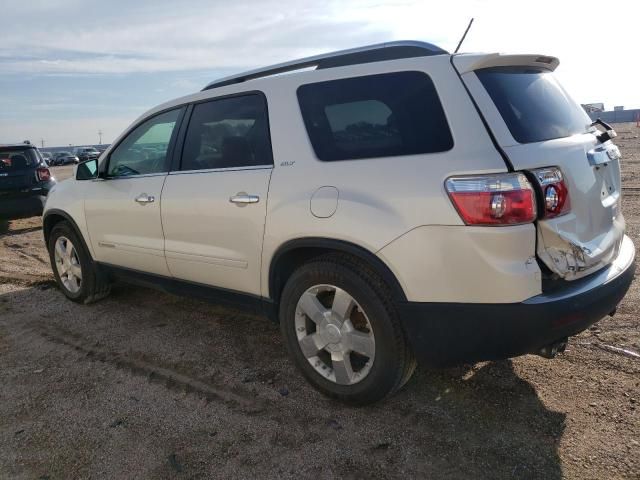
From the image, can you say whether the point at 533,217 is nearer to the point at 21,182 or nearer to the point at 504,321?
the point at 504,321

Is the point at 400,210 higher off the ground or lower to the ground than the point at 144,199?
higher

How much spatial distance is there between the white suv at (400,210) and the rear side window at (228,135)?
1 centimetres

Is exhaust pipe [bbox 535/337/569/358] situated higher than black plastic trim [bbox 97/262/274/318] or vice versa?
exhaust pipe [bbox 535/337/569/358]

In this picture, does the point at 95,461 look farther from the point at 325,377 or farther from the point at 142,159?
the point at 142,159

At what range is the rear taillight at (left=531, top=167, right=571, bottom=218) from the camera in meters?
2.31

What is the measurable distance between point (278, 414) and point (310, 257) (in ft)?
3.00

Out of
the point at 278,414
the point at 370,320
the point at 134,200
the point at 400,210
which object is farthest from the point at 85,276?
the point at 400,210

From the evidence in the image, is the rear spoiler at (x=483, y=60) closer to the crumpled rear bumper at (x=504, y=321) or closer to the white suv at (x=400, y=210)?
the white suv at (x=400, y=210)

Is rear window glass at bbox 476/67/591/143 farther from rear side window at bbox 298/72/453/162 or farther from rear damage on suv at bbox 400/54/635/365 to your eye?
rear side window at bbox 298/72/453/162

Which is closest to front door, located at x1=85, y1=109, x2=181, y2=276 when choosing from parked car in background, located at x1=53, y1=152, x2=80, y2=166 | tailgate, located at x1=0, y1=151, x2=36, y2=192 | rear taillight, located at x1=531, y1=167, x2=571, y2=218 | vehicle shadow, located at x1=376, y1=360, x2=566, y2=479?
vehicle shadow, located at x1=376, y1=360, x2=566, y2=479

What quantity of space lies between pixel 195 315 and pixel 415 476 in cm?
269

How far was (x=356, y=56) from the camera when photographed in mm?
3012

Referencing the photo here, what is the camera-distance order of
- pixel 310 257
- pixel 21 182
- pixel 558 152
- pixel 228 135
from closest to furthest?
pixel 558 152
pixel 310 257
pixel 228 135
pixel 21 182

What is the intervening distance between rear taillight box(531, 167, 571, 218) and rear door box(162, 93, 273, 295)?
1523mm
